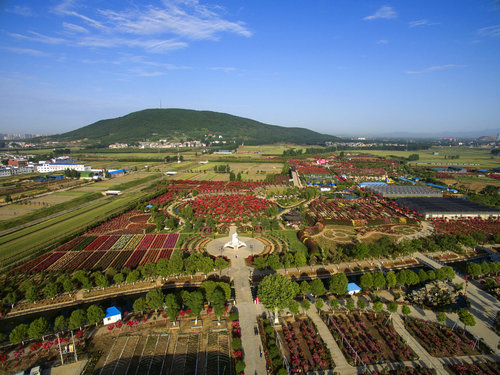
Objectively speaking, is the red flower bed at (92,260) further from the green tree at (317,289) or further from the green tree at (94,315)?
the green tree at (317,289)

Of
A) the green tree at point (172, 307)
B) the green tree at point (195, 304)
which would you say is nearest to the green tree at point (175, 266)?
the green tree at point (172, 307)

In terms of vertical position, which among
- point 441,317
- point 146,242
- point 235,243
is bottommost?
point 146,242

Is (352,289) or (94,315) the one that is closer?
(94,315)

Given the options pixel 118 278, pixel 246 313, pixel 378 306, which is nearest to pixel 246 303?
pixel 246 313

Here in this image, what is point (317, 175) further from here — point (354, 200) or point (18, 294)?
point (18, 294)

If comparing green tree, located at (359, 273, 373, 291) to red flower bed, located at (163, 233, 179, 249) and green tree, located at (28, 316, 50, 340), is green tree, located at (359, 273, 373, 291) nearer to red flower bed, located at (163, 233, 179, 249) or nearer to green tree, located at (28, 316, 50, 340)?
red flower bed, located at (163, 233, 179, 249)

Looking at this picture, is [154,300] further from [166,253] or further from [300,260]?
[300,260]

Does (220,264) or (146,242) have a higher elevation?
(220,264)

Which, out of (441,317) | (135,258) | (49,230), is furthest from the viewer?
(49,230)
